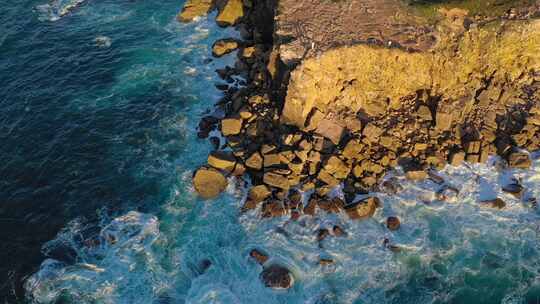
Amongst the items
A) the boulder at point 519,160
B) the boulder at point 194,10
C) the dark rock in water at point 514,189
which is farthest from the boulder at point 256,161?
the boulder at point 194,10

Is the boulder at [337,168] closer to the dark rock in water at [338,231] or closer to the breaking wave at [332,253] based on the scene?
the breaking wave at [332,253]

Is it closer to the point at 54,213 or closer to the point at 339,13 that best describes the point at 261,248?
the point at 54,213

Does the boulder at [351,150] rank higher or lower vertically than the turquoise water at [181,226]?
higher

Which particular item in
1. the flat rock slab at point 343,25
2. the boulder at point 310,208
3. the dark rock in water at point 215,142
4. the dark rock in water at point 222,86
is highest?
the flat rock slab at point 343,25

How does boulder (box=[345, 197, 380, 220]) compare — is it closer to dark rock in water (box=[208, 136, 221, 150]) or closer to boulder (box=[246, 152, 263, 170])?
boulder (box=[246, 152, 263, 170])

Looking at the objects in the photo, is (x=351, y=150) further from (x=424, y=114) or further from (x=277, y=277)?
(x=277, y=277)

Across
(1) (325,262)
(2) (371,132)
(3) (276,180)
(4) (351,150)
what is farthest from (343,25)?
(1) (325,262)

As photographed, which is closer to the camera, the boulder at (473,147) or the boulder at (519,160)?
the boulder at (519,160)
